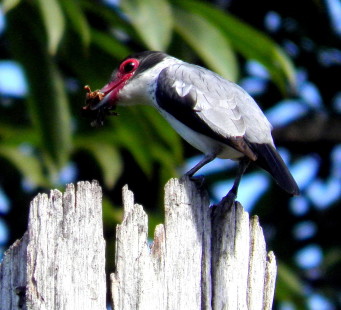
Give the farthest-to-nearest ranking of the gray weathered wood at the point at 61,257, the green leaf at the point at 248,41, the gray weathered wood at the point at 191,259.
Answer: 1. the green leaf at the point at 248,41
2. the gray weathered wood at the point at 191,259
3. the gray weathered wood at the point at 61,257

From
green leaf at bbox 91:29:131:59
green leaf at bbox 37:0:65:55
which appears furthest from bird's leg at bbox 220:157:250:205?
green leaf at bbox 91:29:131:59

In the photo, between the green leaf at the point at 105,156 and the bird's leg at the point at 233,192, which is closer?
the bird's leg at the point at 233,192

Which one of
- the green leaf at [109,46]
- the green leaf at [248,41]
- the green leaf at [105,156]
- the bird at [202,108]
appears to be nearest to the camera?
the bird at [202,108]

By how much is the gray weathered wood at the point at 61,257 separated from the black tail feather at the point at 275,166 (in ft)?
4.05

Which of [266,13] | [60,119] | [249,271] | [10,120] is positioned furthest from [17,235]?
[249,271]

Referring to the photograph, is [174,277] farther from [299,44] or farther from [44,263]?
[299,44]

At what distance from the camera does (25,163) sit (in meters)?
8.34

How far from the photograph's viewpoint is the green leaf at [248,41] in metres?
7.94

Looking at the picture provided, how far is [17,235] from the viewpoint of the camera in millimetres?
9211

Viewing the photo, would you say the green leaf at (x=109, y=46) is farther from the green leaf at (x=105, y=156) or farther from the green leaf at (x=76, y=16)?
the green leaf at (x=105, y=156)

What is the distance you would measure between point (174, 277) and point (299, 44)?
6.47m

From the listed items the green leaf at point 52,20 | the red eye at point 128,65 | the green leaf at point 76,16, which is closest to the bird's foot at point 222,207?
the red eye at point 128,65

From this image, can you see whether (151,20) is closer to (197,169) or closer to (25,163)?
(25,163)

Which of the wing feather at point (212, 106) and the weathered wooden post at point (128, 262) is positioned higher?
the wing feather at point (212, 106)
